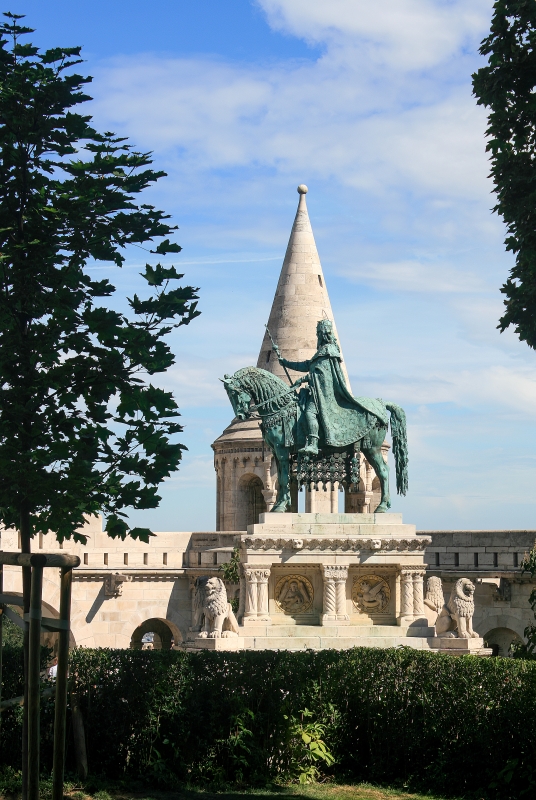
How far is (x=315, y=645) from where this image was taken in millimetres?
17938

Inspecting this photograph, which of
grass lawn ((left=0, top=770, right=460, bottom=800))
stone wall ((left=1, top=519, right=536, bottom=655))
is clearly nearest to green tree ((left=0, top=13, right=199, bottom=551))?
grass lawn ((left=0, top=770, right=460, bottom=800))

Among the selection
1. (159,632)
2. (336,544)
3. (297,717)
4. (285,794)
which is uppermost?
(336,544)

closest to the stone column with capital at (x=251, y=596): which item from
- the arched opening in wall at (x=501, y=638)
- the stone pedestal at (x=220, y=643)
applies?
the stone pedestal at (x=220, y=643)

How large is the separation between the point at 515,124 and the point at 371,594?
8505 millimetres

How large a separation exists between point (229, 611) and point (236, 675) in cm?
424

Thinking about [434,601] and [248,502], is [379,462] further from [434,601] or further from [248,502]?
[248,502]

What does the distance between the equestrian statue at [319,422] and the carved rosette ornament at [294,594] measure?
1.08 meters

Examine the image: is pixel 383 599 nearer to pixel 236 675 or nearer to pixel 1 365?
pixel 236 675

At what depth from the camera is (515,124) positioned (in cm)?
1279

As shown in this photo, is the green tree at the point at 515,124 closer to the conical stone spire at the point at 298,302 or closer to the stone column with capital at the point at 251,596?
the stone column with capital at the point at 251,596

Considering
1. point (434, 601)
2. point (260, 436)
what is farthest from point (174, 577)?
point (434, 601)

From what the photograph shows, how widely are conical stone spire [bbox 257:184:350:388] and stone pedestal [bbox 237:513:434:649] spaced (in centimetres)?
1505

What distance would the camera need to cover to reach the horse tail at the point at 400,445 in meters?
19.5

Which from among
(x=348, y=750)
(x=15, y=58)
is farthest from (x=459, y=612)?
(x=15, y=58)
